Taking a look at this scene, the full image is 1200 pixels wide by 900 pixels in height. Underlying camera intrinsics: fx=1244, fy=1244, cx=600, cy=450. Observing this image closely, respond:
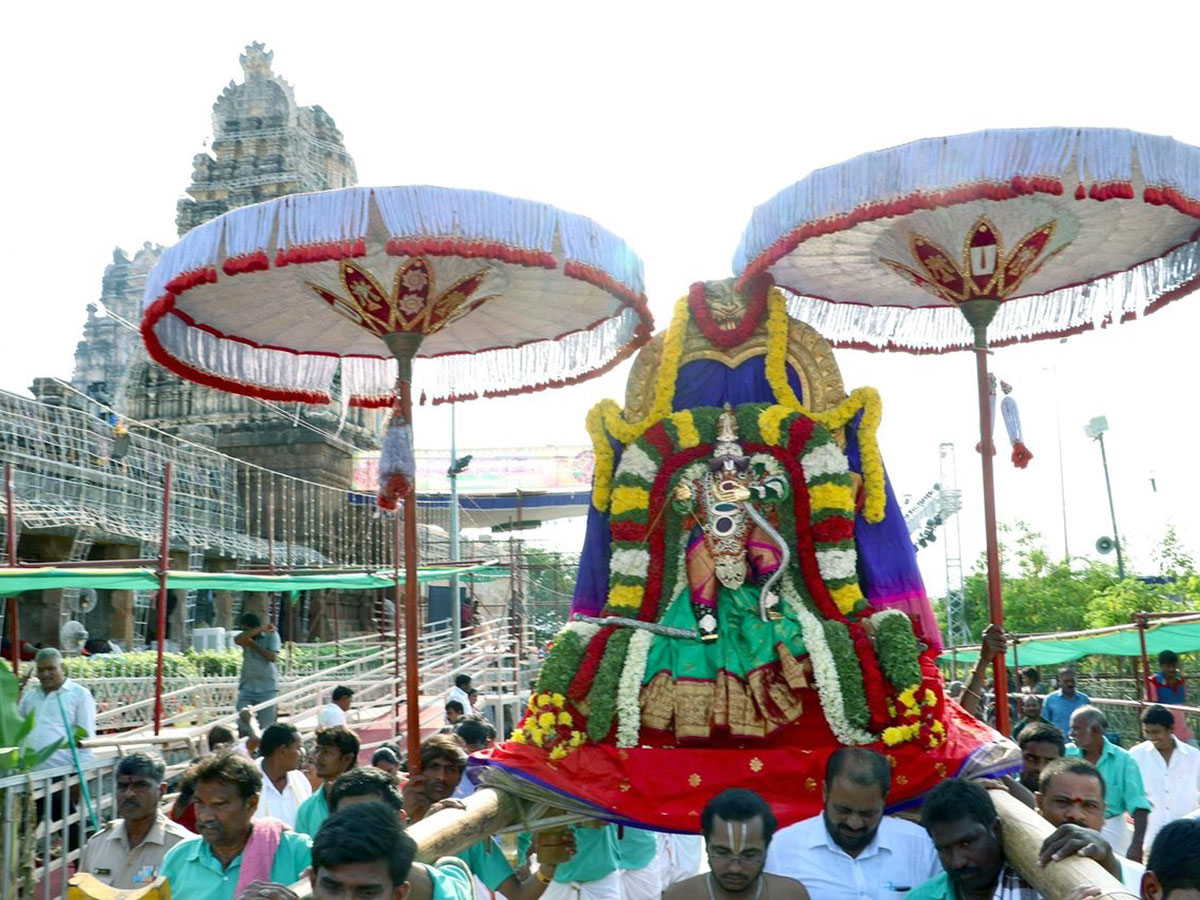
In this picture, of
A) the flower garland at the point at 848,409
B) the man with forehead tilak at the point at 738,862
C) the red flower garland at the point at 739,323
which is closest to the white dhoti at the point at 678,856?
the flower garland at the point at 848,409

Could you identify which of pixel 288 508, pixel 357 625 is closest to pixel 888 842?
pixel 288 508

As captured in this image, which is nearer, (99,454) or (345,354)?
(345,354)

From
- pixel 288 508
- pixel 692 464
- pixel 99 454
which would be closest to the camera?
pixel 692 464

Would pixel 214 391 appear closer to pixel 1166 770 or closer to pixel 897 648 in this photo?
pixel 1166 770

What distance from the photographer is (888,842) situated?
3885 millimetres

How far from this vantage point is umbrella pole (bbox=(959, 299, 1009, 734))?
567 centimetres

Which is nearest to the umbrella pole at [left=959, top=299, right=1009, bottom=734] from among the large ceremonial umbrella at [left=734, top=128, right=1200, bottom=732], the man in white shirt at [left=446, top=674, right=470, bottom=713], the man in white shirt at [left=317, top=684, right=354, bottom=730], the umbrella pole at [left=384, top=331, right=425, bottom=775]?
the large ceremonial umbrella at [left=734, top=128, right=1200, bottom=732]

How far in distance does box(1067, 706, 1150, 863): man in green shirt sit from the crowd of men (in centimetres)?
15

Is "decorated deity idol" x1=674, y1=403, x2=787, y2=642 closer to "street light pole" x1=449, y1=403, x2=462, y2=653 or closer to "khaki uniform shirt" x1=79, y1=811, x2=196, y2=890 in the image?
"khaki uniform shirt" x1=79, y1=811, x2=196, y2=890

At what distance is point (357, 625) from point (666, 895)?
1006 inches

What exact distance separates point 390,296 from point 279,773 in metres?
2.42

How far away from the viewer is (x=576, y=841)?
5734 millimetres

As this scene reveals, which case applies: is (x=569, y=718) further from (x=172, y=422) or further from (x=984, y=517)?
(x=172, y=422)

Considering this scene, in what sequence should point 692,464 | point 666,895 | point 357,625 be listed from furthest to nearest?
point 357,625 → point 692,464 → point 666,895
